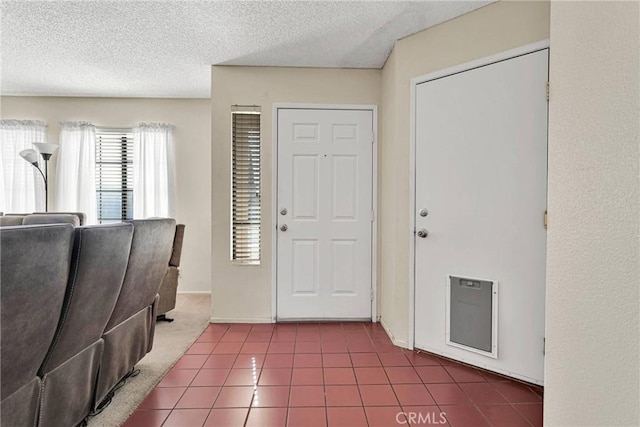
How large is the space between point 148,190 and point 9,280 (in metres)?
3.50

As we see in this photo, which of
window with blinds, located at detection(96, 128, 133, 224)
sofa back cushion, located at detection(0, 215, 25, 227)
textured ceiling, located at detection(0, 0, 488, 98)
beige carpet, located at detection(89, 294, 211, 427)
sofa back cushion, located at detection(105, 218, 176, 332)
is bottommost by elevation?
beige carpet, located at detection(89, 294, 211, 427)

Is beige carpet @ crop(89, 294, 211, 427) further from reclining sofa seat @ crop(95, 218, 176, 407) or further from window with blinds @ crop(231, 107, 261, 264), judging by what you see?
window with blinds @ crop(231, 107, 261, 264)

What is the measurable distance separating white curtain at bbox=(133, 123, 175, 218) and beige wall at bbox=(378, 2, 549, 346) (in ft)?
8.85

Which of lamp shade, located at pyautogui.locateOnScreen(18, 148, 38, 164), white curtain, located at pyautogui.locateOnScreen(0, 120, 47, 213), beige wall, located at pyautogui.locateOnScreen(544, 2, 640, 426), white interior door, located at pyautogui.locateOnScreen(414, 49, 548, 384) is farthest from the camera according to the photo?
white curtain, located at pyautogui.locateOnScreen(0, 120, 47, 213)

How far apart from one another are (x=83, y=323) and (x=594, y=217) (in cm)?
184

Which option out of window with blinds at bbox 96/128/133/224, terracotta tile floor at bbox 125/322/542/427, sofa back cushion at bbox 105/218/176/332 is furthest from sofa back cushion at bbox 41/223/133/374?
window with blinds at bbox 96/128/133/224

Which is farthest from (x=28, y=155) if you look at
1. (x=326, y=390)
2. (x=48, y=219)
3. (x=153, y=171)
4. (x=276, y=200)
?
(x=326, y=390)

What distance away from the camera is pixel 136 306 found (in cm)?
201

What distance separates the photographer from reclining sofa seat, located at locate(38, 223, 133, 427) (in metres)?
1.30

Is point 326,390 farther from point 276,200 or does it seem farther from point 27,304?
point 276,200

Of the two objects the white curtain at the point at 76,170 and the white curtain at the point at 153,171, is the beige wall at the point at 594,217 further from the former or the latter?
the white curtain at the point at 76,170

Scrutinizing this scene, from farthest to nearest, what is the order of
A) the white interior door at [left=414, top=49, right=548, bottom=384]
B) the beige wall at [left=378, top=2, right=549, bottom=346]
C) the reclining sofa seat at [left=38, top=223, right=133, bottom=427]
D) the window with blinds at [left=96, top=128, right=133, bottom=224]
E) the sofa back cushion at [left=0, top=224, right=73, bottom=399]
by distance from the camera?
the window with blinds at [left=96, top=128, right=133, bottom=224], the beige wall at [left=378, top=2, right=549, bottom=346], the white interior door at [left=414, top=49, right=548, bottom=384], the reclining sofa seat at [left=38, top=223, right=133, bottom=427], the sofa back cushion at [left=0, top=224, right=73, bottom=399]

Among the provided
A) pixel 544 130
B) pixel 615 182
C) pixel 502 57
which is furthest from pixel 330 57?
pixel 615 182

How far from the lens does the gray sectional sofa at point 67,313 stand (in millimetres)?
1030
